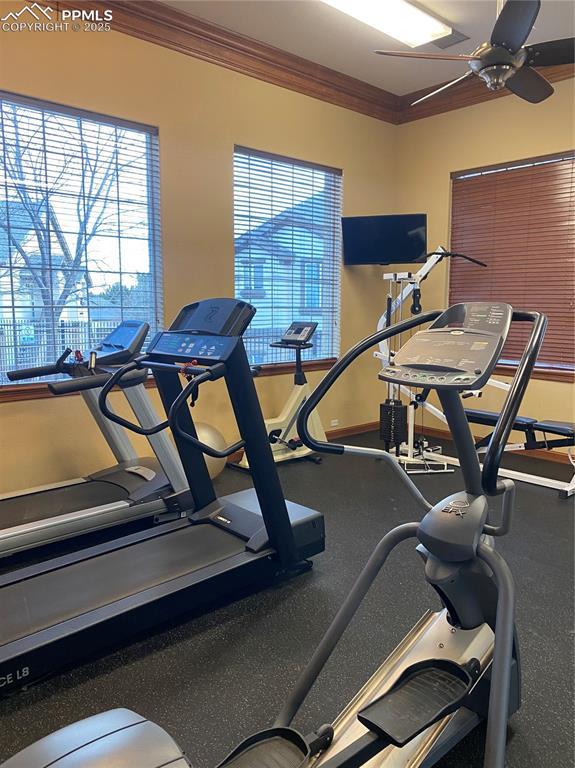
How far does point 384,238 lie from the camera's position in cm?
494

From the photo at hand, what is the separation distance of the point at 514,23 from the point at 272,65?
2641mm

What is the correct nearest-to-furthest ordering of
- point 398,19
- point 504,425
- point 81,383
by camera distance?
point 504,425, point 81,383, point 398,19

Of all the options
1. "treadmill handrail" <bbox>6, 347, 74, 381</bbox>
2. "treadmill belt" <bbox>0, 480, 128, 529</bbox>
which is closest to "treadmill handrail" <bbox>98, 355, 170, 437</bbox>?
"treadmill handrail" <bbox>6, 347, 74, 381</bbox>

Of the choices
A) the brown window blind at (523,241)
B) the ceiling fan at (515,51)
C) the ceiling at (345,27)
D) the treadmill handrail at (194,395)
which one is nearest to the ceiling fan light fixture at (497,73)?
the ceiling fan at (515,51)

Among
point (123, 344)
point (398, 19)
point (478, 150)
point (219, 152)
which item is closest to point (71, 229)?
point (123, 344)

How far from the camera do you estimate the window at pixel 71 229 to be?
3.37m

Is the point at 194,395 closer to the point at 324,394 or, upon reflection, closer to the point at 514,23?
the point at 324,394

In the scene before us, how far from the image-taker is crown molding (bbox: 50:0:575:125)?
3.67m

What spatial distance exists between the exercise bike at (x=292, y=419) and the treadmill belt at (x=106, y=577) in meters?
1.77

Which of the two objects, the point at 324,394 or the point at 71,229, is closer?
the point at 324,394

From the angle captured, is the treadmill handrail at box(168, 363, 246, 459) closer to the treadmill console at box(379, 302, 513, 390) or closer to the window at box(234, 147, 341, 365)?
the treadmill console at box(379, 302, 513, 390)

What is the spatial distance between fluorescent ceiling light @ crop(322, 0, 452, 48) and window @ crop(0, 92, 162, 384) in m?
1.60

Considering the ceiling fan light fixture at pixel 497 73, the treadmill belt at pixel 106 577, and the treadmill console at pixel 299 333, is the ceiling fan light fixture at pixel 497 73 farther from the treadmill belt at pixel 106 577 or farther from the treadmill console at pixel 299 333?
the treadmill belt at pixel 106 577

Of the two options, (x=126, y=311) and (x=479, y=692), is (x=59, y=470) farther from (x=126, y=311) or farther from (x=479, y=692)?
(x=479, y=692)
